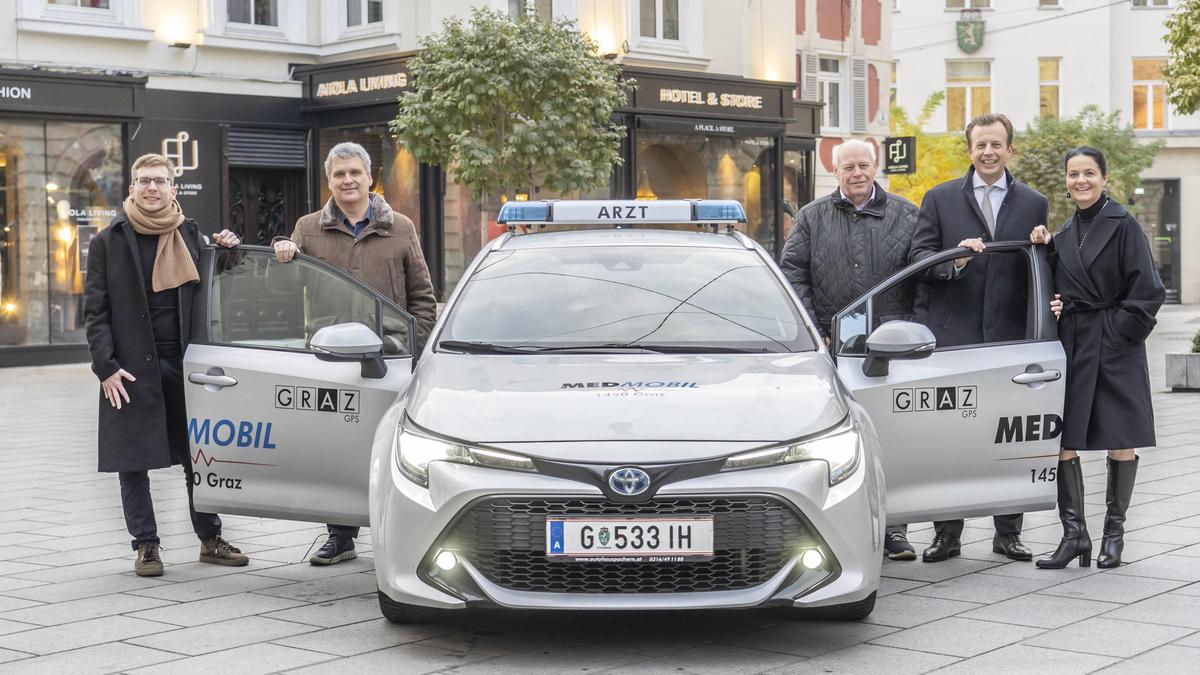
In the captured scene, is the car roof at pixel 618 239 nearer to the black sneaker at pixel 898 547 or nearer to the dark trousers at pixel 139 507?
the black sneaker at pixel 898 547

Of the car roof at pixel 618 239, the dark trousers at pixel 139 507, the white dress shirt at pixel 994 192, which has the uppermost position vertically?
the white dress shirt at pixel 994 192

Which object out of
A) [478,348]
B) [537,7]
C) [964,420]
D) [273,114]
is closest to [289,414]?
[478,348]

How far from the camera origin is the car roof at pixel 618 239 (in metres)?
6.91

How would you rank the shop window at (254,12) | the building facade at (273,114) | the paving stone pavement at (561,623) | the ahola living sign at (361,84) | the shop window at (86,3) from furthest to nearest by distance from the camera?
the shop window at (254,12), the ahola living sign at (361,84), the shop window at (86,3), the building facade at (273,114), the paving stone pavement at (561,623)

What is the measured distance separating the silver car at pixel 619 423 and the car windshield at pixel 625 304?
0.04 feet

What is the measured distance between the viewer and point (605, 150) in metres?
21.1

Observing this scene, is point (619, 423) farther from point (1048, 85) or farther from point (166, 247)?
point (1048, 85)

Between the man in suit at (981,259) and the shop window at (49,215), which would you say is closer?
the man in suit at (981,259)

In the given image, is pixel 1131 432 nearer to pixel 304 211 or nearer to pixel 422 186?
pixel 422 186

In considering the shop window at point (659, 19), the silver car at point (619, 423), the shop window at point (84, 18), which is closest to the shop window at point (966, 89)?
the shop window at point (659, 19)

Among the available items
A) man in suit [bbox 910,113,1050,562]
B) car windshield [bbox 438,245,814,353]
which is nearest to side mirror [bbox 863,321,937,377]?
car windshield [bbox 438,245,814,353]

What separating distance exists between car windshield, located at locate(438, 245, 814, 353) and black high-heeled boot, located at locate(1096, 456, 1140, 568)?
189 cm

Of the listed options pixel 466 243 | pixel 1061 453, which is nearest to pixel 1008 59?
pixel 466 243

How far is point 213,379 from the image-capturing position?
6887 mm
